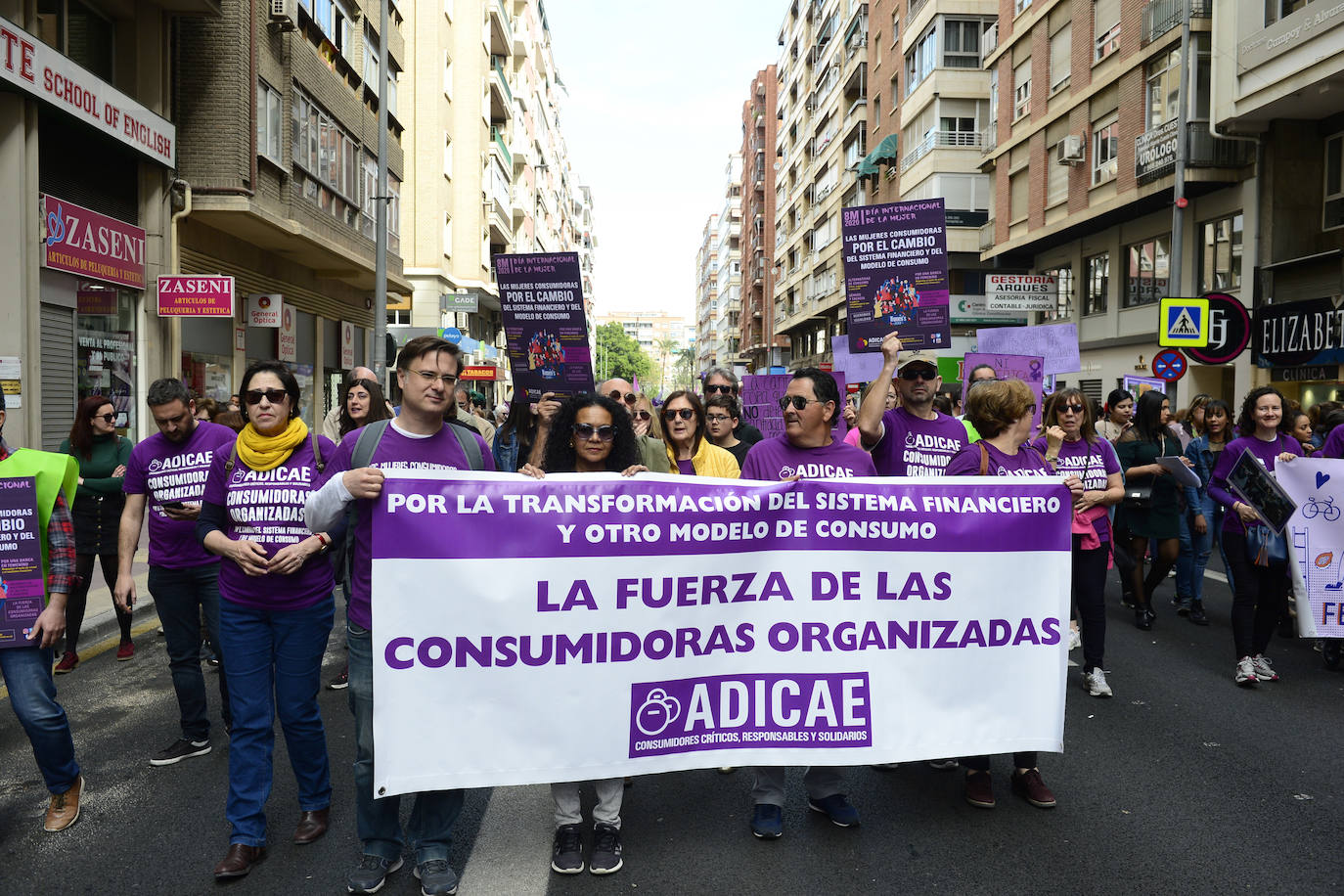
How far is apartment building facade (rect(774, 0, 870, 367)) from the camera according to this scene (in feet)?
162

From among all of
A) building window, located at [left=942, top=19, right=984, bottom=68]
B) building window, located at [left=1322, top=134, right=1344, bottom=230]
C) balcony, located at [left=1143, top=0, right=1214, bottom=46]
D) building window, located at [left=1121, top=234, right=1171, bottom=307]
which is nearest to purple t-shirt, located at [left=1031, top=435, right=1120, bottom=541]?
building window, located at [left=1322, top=134, right=1344, bottom=230]

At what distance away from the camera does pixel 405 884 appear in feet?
12.5

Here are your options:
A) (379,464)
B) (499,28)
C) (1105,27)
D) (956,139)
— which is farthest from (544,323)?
(499,28)

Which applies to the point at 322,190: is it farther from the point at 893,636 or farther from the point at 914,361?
the point at 893,636

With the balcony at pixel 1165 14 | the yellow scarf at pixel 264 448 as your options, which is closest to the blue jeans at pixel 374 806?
the yellow scarf at pixel 264 448

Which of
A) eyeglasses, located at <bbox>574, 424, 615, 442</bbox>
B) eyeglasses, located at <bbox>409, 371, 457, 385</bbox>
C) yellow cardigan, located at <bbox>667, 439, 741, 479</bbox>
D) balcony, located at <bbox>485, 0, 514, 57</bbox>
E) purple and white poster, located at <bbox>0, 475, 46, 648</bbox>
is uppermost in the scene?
balcony, located at <bbox>485, 0, 514, 57</bbox>

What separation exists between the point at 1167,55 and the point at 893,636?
23324 mm

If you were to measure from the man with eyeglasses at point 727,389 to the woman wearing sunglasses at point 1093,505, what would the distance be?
2.42 meters

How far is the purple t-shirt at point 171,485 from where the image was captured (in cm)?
537

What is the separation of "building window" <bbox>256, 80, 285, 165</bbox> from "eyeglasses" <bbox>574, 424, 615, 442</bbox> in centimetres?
1528

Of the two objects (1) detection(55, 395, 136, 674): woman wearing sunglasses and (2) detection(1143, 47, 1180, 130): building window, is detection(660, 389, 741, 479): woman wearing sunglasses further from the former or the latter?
(2) detection(1143, 47, 1180, 130): building window

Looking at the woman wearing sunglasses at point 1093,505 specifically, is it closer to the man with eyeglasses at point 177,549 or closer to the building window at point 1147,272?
the man with eyeglasses at point 177,549

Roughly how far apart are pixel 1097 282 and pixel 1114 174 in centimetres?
349

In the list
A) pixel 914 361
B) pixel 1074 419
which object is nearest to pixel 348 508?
pixel 914 361
